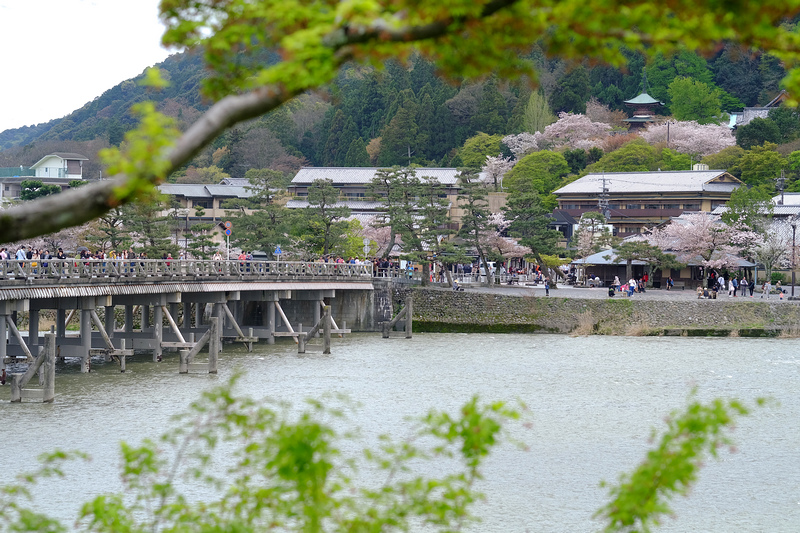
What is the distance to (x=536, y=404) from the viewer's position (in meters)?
21.3

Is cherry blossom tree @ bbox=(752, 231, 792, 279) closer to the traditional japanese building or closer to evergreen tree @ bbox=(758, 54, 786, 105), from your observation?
the traditional japanese building

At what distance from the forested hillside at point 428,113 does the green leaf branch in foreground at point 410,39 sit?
73.8 m

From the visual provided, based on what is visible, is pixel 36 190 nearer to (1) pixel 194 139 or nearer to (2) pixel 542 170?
(2) pixel 542 170

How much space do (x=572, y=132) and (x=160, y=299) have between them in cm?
5890

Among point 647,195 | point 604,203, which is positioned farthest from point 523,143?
point 604,203

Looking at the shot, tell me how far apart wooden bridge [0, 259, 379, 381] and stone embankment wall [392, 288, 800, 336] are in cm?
390

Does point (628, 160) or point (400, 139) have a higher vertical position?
point (400, 139)

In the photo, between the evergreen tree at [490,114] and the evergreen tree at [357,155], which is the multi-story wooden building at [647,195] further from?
the evergreen tree at [357,155]

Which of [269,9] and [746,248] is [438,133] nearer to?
[746,248]

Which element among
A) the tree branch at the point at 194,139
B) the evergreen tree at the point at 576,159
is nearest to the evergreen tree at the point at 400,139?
the evergreen tree at the point at 576,159

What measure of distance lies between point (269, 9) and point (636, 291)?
40640 millimetres

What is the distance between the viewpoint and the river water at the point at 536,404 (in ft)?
44.1

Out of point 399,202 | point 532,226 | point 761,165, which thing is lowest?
point 532,226

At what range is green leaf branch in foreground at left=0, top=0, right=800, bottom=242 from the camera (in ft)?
13.2
